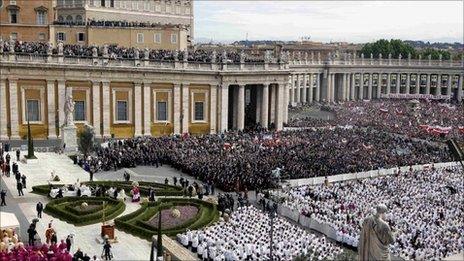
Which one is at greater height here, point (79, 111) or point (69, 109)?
point (69, 109)

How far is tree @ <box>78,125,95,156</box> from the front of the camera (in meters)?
48.3

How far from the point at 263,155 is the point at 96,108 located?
61.4 feet

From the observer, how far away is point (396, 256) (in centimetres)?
2945

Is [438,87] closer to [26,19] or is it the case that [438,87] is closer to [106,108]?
[106,108]

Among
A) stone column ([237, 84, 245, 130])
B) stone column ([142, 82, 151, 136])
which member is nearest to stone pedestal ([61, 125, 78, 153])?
stone column ([142, 82, 151, 136])

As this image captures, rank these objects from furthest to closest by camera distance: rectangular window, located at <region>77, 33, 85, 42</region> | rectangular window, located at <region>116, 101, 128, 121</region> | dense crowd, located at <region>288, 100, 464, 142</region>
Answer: rectangular window, located at <region>77, 33, 85, 42</region> < dense crowd, located at <region>288, 100, 464, 142</region> < rectangular window, located at <region>116, 101, 128, 121</region>

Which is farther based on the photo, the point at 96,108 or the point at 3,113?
the point at 96,108

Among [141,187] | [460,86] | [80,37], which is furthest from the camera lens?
[460,86]

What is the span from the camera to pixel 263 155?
170ft

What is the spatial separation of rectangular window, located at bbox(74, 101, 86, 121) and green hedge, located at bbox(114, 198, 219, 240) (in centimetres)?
2547

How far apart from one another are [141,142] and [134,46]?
82.3 feet

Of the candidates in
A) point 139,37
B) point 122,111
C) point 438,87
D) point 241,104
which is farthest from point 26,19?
point 438,87

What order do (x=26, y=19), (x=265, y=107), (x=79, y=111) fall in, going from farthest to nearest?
(x=26, y=19) → (x=265, y=107) → (x=79, y=111)

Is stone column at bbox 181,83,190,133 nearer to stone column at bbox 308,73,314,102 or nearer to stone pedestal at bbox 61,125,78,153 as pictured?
stone pedestal at bbox 61,125,78,153
